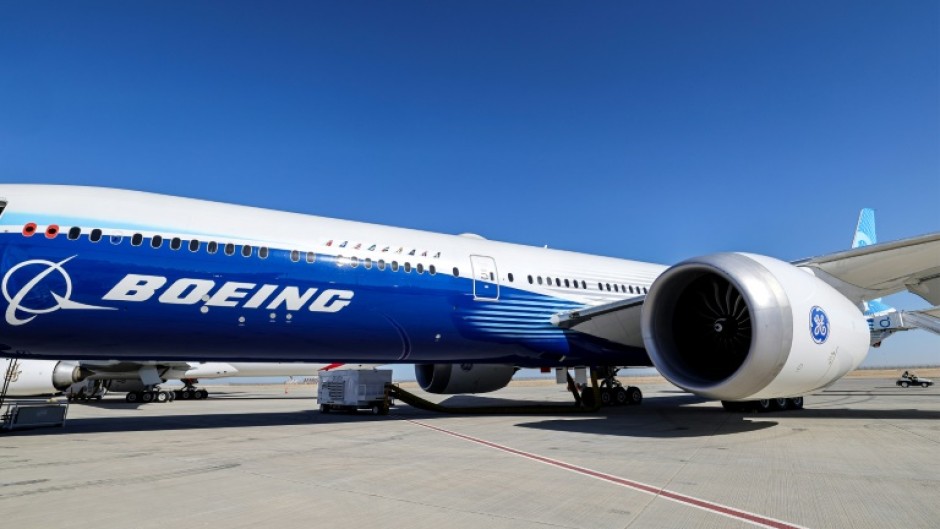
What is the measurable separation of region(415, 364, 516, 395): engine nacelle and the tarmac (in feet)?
14.8

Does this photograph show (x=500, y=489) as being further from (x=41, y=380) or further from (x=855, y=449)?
(x=41, y=380)

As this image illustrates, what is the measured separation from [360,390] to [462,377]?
255 cm

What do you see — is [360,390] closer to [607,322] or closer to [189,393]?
[607,322]

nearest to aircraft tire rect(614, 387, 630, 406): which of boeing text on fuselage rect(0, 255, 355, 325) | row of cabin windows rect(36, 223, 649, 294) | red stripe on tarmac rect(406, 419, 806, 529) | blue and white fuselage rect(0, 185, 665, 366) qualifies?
blue and white fuselage rect(0, 185, 665, 366)

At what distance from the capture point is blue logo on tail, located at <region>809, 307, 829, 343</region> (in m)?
8.20

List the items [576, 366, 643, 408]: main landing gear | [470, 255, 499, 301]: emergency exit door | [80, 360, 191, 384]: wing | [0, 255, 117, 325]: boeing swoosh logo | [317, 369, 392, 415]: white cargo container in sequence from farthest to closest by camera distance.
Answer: [80, 360, 191, 384]: wing < [576, 366, 643, 408]: main landing gear < [317, 369, 392, 415]: white cargo container < [470, 255, 499, 301]: emergency exit door < [0, 255, 117, 325]: boeing swoosh logo

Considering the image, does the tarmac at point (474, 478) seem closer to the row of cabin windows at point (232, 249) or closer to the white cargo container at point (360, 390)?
the row of cabin windows at point (232, 249)

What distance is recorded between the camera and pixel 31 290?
7910 millimetres

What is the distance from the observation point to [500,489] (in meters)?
4.64

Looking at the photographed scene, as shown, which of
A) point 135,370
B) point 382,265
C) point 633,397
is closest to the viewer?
point 382,265

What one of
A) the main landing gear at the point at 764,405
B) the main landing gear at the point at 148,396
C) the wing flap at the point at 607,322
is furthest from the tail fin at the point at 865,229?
the main landing gear at the point at 148,396

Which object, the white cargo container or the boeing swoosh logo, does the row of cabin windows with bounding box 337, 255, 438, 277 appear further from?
the boeing swoosh logo

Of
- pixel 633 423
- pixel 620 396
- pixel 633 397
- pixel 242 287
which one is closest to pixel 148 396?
pixel 242 287

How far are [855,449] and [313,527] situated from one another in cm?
688
